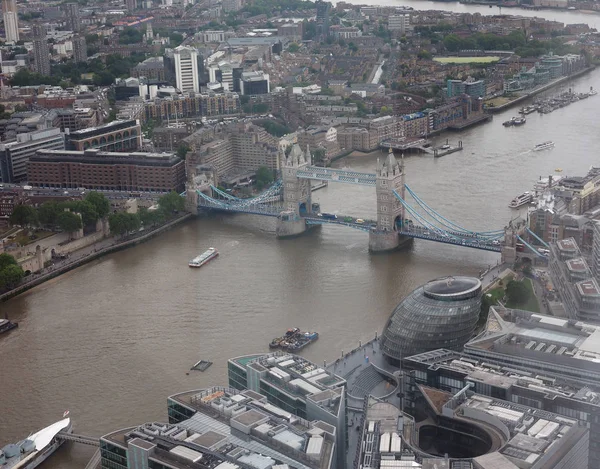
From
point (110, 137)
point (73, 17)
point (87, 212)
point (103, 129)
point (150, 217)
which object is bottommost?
point (150, 217)

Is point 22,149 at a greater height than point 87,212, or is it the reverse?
point 22,149

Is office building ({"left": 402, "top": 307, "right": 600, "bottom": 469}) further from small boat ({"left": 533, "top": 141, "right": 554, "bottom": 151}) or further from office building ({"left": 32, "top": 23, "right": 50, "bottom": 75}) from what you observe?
office building ({"left": 32, "top": 23, "right": 50, "bottom": 75})

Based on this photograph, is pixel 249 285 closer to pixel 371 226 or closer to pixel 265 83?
pixel 371 226

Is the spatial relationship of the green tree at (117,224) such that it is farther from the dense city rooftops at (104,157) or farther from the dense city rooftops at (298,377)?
the dense city rooftops at (298,377)

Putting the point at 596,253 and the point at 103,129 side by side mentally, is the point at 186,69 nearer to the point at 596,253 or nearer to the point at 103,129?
the point at 103,129

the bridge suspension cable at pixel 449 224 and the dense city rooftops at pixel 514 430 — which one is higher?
the dense city rooftops at pixel 514 430

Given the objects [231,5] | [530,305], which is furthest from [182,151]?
[231,5]

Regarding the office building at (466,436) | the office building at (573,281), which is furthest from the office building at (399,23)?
the office building at (466,436)
